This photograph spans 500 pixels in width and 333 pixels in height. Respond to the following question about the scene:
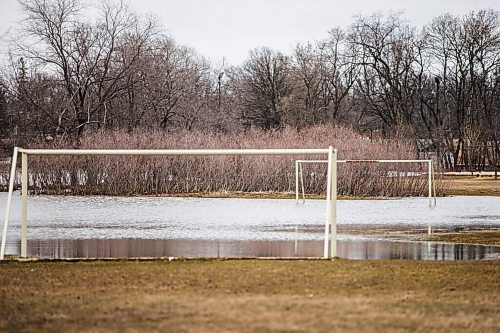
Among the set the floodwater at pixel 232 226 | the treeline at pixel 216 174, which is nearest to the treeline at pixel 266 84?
the treeline at pixel 216 174

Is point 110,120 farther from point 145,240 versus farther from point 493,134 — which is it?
point 145,240

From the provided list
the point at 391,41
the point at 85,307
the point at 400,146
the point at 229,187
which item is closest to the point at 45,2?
the point at 229,187

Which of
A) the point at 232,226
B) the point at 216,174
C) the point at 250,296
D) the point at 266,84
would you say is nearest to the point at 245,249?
the point at 232,226

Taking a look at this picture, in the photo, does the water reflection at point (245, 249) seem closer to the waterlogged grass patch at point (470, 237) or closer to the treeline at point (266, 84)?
the waterlogged grass patch at point (470, 237)

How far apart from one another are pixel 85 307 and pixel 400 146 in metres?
31.0

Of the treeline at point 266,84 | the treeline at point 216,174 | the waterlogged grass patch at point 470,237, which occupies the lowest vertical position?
the waterlogged grass patch at point 470,237

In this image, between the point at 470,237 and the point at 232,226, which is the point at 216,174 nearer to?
the point at 232,226

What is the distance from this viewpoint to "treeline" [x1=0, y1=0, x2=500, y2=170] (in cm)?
5175

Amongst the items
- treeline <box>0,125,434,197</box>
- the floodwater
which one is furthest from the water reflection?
treeline <box>0,125,434,197</box>

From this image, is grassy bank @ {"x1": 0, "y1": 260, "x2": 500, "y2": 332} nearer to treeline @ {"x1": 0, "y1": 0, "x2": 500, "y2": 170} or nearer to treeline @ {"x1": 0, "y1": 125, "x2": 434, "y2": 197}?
treeline @ {"x1": 0, "y1": 125, "x2": 434, "y2": 197}

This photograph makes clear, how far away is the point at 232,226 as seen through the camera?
1953cm

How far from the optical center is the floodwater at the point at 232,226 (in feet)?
45.8

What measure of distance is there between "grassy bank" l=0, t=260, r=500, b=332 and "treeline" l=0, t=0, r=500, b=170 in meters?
37.7

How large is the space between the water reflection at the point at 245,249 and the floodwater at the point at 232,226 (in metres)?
0.02
